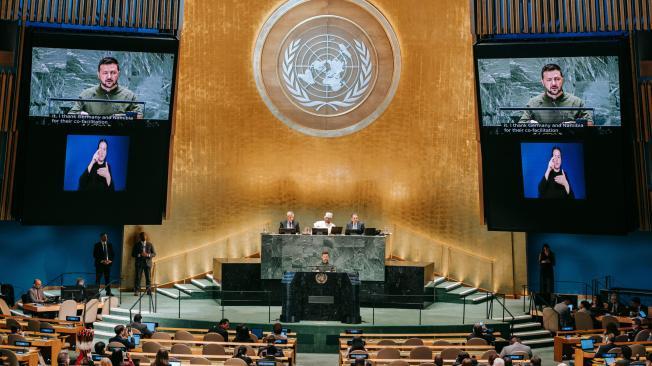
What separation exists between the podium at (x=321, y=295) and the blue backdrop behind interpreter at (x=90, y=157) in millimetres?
4416

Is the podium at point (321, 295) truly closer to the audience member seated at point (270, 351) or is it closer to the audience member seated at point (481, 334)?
the audience member seated at point (481, 334)

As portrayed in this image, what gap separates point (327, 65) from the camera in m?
20.2

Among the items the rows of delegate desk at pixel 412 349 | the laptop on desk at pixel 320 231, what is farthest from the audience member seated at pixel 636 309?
the laptop on desk at pixel 320 231

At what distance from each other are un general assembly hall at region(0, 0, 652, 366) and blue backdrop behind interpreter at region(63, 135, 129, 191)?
0.05 metres

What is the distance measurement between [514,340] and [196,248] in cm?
992

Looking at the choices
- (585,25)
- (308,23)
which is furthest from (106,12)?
(585,25)

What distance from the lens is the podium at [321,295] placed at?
50.9 ft

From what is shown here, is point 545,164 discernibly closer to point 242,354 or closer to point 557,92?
point 557,92

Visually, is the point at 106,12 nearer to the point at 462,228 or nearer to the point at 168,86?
the point at 168,86

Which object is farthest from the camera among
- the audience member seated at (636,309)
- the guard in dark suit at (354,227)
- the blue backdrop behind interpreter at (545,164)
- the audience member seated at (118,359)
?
the guard in dark suit at (354,227)

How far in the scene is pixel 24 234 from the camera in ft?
62.4

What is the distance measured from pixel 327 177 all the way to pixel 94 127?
5900 millimetres

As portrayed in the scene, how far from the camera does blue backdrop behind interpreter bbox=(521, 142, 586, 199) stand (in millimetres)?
16766

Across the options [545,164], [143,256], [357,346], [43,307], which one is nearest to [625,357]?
[357,346]
